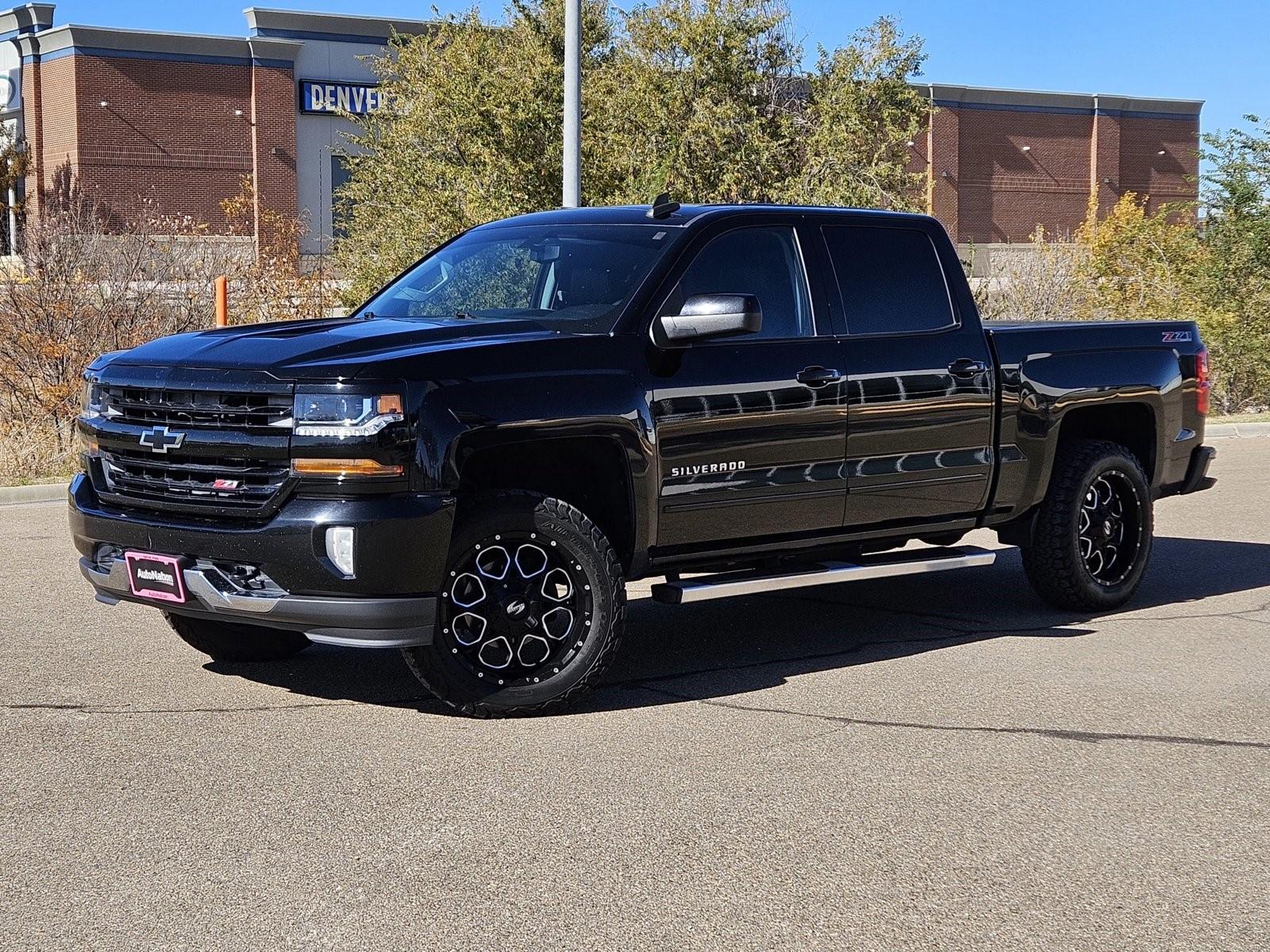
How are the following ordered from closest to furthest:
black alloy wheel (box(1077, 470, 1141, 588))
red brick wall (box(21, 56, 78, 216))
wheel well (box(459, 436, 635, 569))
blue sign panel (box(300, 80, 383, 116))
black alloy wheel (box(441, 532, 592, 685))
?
black alloy wheel (box(441, 532, 592, 685)), wheel well (box(459, 436, 635, 569)), black alloy wheel (box(1077, 470, 1141, 588)), red brick wall (box(21, 56, 78, 216)), blue sign panel (box(300, 80, 383, 116))

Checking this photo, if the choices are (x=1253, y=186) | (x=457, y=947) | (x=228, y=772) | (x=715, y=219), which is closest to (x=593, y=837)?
(x=457, y=947)

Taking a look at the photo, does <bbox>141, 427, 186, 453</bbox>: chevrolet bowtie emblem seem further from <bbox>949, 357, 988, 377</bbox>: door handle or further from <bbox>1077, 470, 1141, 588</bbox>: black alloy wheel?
<bbox>1077, 470, 1141, 588</bbox>: black alloy wheel

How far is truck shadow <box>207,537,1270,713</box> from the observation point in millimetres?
7172

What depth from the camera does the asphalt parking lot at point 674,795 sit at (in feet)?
14.5

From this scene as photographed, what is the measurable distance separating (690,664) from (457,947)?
137 inches

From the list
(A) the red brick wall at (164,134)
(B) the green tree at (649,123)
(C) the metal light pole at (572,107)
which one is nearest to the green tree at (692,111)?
(B) the green tree at (649,123)

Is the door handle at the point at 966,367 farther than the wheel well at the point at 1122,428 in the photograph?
No

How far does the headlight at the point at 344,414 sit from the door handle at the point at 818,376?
2088 mm

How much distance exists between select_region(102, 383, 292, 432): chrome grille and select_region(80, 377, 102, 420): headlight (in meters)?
0.05

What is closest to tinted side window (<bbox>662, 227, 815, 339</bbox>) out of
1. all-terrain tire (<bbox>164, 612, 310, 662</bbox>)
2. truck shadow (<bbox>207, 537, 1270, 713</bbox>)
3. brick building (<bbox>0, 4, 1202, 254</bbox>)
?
truck shadow (<bbox>207, 537, 1270, 713</bbox>)

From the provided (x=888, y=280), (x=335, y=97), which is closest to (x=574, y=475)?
(x=888, y=280)

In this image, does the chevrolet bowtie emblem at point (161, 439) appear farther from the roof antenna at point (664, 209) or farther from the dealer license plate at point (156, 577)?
the roof antenna at point (664, 209)

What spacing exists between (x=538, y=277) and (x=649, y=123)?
17.4 metres

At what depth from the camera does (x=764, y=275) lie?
25.2 ft
